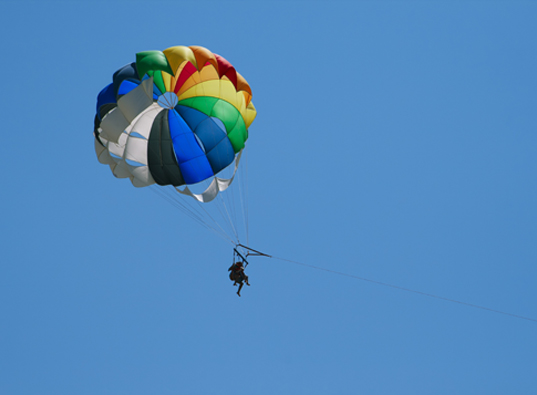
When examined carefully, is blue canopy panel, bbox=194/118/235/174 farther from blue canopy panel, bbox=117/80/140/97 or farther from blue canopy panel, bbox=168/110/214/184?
blue canopy panel, bbox=117/80/140/97

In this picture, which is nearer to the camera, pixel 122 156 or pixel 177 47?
pixel 177 47

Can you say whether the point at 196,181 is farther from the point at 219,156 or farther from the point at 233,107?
the point at 233,107

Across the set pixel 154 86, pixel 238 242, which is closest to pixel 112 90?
pixel 154 86

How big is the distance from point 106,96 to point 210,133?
2884 mm

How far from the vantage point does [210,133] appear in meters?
20.5

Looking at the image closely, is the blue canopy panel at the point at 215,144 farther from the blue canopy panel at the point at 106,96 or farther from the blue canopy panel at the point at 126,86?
the blue canopy panel at the point at 106,96

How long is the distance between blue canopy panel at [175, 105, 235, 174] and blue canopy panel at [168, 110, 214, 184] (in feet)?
0.49

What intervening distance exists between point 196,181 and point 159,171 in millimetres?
1017

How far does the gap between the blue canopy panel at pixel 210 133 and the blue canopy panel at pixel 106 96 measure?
1.74m

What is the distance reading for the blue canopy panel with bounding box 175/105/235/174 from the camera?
20.5 metres

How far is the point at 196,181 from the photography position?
2067cm

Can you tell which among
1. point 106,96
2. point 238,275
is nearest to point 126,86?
point 106,96

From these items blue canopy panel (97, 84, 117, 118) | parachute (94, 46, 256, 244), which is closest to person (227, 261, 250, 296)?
parachute (94, 46, 256, 244)

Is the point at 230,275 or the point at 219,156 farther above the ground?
the point at 219,156
